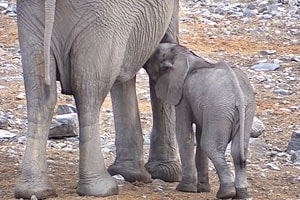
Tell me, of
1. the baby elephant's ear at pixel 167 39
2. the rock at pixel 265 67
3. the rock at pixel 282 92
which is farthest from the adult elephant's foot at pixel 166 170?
the rock at pixel 265 67

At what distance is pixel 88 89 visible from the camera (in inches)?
215

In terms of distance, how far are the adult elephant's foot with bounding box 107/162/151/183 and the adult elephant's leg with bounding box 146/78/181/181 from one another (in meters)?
0.15

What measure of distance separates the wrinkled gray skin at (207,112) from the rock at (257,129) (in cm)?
206

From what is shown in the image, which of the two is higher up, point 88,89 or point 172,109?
point 88,89

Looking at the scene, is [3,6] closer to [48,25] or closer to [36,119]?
[36,119]

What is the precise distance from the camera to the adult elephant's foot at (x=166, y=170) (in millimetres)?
6566

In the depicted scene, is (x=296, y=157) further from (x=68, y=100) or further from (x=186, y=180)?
(x=68, y=100)

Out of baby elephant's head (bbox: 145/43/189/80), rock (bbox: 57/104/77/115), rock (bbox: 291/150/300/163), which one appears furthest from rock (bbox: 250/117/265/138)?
baby elephant's head (bbox: 145/43/189/80)

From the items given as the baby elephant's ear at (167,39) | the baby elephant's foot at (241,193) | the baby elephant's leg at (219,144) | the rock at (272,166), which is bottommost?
the rock at (272,166)

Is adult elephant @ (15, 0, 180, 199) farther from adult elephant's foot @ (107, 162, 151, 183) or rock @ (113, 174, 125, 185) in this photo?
adult elephant's foot @ (107, 162, 151, 183)

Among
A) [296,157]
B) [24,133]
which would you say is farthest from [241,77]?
[24,133]

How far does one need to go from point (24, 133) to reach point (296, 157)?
2.11m

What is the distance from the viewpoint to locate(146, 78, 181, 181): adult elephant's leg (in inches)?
259

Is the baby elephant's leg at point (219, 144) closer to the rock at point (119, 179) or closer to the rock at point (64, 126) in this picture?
the rock at point (119, 179)
